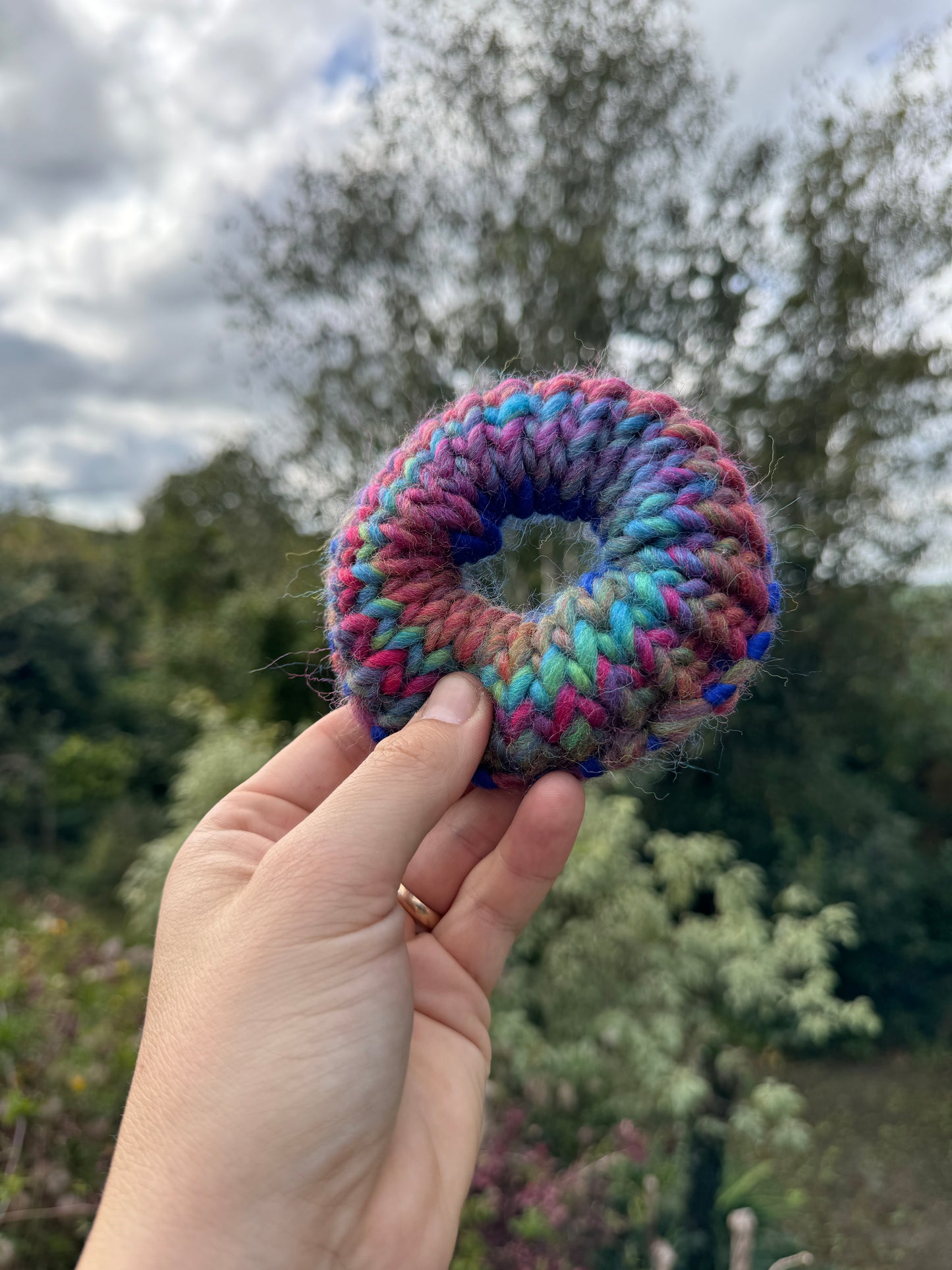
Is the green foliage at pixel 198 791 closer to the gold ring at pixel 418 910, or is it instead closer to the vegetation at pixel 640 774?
the vegetation at pixel 640 774

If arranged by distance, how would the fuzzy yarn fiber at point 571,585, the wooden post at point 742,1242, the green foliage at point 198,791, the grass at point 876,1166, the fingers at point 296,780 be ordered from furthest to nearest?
the grass at point 876,1166 → the green foliage at point 198,791 → the wooden post at point 742,1242 → the fingers at point 296,780 → the fuzzy yarn fiber at point 571,585

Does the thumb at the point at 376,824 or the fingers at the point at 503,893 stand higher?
the thumb at the point at 376,824

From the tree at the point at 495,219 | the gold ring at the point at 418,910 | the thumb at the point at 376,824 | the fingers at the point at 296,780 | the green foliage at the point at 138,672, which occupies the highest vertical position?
the tree at the point at 495,219

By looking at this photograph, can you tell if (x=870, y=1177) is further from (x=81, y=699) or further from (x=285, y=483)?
(x=81, y=699)

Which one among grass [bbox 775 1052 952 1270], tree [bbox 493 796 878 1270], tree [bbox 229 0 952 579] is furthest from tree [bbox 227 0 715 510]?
grass [bbox 775 1052 952 1270]

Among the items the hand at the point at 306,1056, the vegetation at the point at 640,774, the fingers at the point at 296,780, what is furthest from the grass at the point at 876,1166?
the fingers at the point at 296,780

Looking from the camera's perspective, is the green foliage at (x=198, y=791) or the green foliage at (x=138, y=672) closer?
the green foliage at (x=198, y=791)

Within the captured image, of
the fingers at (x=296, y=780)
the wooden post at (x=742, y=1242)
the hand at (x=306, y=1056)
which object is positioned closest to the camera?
the hand at (x=306, y=1056)

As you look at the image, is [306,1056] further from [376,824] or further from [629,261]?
[629,261]
